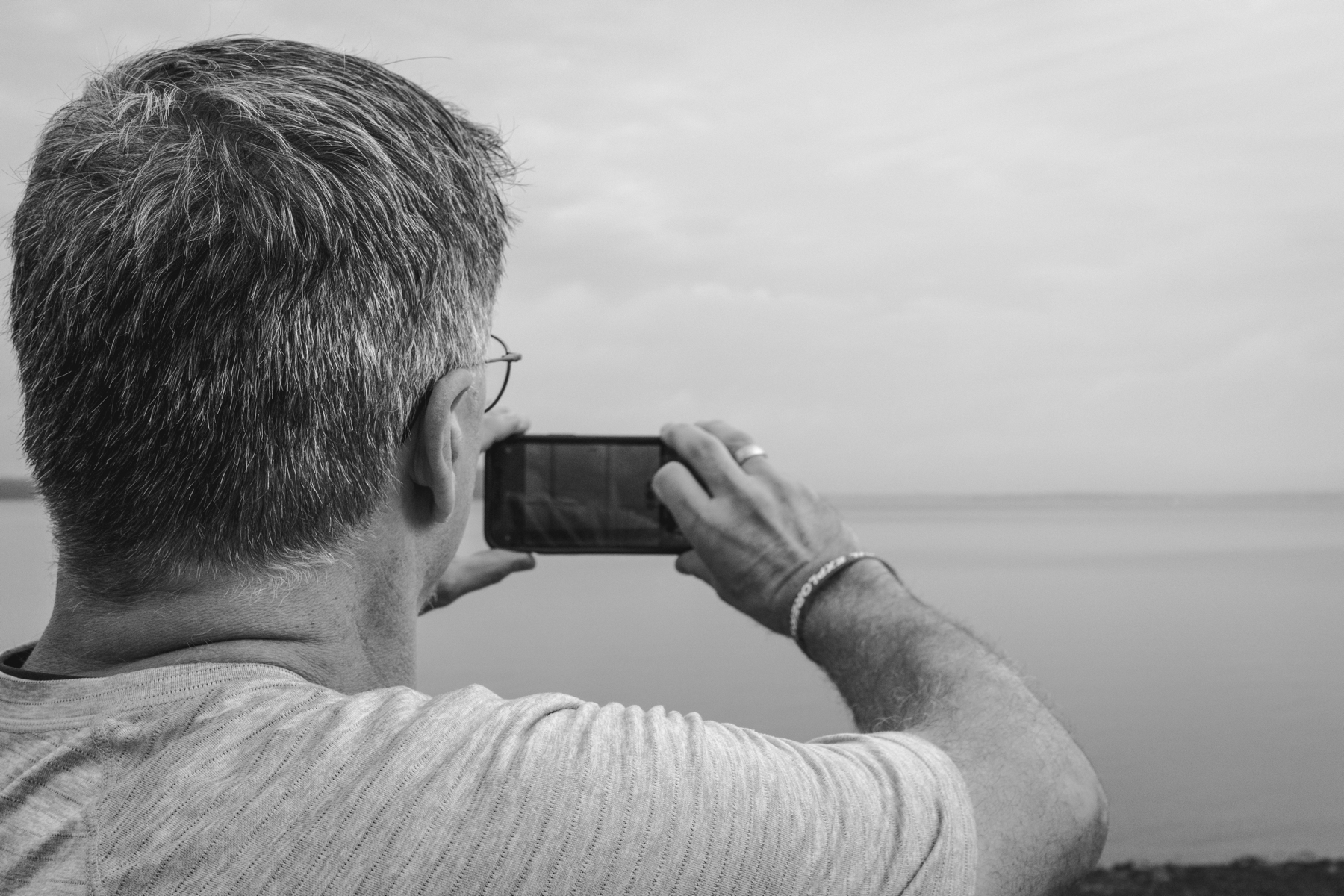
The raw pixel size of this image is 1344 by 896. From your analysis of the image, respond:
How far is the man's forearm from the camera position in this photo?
4.56 ft

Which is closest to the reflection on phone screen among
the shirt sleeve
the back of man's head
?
the back of man's head

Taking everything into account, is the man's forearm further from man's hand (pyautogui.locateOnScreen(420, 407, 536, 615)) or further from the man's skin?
man's hand (pyautogui.locateOnScreen(420, 407, 536, 615))

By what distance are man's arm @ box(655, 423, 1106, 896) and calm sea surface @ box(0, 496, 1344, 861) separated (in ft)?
0.47

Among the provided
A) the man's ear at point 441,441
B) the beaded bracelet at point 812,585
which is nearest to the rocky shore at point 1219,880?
the beaded bracelet at point 812,585

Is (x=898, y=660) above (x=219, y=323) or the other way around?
the other way around

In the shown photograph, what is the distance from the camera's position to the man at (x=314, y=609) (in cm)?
116

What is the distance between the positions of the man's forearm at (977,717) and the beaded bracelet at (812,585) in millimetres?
15

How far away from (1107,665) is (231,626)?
39012 millimetres

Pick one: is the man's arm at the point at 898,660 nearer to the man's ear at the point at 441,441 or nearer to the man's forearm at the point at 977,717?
the man's forearm at the point at 977,717

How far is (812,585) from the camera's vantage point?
187cm

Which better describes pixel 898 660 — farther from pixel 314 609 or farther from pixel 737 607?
pixel 314 609

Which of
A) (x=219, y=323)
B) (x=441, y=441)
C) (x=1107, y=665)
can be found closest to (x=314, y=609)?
(x=441, y=441)

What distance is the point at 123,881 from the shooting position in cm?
113

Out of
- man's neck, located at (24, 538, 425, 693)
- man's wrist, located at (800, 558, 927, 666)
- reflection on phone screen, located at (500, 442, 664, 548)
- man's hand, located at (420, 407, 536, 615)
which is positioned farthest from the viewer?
reflection on phone screen, located at (500, 442, 664, 548)
